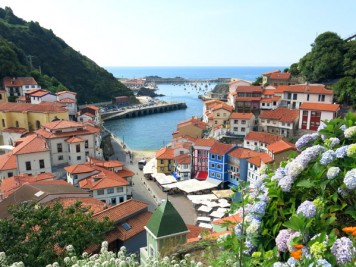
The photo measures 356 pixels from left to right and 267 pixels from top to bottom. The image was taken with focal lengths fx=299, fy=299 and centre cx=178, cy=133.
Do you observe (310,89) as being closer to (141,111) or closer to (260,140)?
(260,140)

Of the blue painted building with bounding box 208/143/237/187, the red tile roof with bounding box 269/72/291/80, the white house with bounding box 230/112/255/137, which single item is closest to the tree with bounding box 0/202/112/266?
the blue painted building with bounding box 208/143/237/187

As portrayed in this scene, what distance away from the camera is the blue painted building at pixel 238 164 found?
28.7 m

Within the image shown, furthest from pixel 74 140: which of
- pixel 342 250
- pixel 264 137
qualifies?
pixel 342 250

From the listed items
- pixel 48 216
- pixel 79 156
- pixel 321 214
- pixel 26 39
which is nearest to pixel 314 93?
pixel 79 156

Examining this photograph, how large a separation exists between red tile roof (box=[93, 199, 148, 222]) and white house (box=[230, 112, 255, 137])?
2630cm

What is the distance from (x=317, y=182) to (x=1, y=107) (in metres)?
41.7

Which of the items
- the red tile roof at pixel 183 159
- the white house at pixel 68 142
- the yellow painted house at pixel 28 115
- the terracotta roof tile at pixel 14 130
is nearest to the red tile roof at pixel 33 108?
the yellow painted house at pixel 28 115

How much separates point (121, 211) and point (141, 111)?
6645 centimetres

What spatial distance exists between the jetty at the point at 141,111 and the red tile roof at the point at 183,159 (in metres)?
43.4

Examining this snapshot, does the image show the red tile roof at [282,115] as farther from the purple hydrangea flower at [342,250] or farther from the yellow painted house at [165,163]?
the purple hydrangea flower at [342,250]

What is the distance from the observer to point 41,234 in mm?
8750

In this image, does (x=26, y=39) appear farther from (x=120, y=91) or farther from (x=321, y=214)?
(x=321, y=214)

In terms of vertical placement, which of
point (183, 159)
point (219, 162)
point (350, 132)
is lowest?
point (183, 159)

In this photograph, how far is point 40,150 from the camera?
86.9 feet
